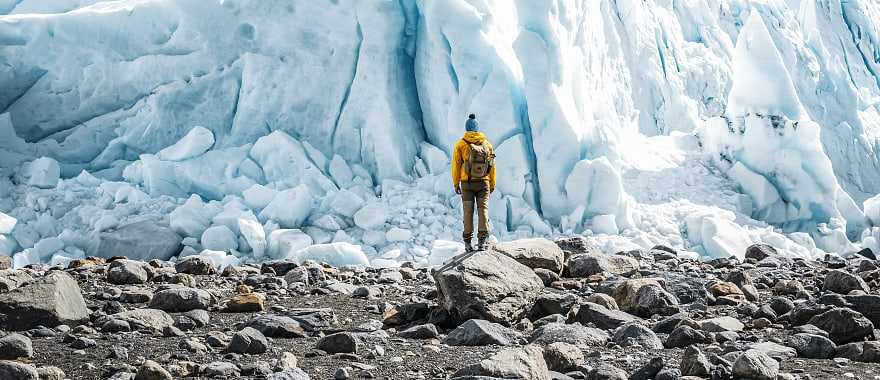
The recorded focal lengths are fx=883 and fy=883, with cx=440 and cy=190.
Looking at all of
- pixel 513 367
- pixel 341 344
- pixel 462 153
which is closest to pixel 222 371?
pixel 341 344

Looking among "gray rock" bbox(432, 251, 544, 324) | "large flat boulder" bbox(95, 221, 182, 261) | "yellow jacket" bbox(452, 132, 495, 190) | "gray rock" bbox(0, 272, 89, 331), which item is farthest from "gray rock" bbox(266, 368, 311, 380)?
"large flat boulder" bbox(95, 221, 182, 261)

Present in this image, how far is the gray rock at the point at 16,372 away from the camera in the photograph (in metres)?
2.91

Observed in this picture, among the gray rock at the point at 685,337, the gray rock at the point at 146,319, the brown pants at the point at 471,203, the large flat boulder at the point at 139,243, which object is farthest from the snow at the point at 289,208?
the gray rock at the point at 685,337

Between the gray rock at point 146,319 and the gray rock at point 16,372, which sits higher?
the gray rock at point 16,372

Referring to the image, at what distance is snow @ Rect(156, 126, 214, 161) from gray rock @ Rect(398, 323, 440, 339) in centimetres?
767

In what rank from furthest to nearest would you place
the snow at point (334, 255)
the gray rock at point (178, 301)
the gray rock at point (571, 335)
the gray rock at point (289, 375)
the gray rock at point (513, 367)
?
1. the snow at point (334, 255)
2. the gray rock at point (178, 301)
3. the gray rock at point (571, 335)
4. the gray rock at point (289, 375)
5. the gray rock at point (513, 367)

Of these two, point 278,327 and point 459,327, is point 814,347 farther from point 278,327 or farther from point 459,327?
point 278,327

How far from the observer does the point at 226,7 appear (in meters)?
11.5

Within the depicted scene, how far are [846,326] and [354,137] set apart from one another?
8226 mm

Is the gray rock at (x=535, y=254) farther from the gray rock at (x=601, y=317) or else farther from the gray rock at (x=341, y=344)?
the gray rock at (x=341, y=344)

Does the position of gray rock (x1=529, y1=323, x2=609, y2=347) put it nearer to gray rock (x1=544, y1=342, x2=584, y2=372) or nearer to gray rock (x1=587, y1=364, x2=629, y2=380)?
gray rock (x1=544, y1=342, x2=584, y2=372)

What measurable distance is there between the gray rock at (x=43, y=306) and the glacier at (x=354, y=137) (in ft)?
17.7

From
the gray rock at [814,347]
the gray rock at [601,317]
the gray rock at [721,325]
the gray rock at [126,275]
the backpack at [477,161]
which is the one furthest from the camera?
the gray rock at [126,275]

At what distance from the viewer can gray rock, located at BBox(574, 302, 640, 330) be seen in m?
4.16
